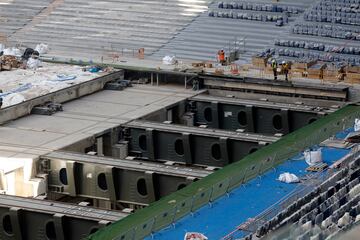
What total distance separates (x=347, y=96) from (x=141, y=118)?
732 centimetres

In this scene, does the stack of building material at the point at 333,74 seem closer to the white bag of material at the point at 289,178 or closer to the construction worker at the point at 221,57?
the construction worker at the point at 221,57

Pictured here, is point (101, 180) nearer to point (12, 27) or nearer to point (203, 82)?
point (203, 82)

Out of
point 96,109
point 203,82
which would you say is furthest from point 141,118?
point 203,82

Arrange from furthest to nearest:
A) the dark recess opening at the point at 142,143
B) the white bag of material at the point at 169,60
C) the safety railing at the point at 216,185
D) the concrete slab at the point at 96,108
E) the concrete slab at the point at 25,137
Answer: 1. the white bag of material at the point at 169,60
2. the concrete slab at the point at 96,108
3. the dark recess opening at the point at 142,143
4. the concrete slab at the point at 25,137
5. the safety railing at the point at 216,185

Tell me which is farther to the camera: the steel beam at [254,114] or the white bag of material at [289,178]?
the steel beam at [254,114]

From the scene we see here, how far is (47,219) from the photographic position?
30.5m

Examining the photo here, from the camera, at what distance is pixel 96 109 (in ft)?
137

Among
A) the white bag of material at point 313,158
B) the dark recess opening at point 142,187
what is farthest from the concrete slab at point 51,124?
the white bag of material at point 313,158

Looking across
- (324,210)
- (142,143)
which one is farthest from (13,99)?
(324,210)

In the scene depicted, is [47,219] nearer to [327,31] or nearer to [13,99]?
[13,99]

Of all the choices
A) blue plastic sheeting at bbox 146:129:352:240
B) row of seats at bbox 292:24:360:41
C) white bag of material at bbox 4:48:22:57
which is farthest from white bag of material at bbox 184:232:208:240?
white bag of material at bbox 4:48:22:57

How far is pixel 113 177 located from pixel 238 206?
6.61 meters

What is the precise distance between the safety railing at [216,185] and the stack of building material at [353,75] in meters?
5.71

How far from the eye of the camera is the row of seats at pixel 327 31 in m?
46.9
